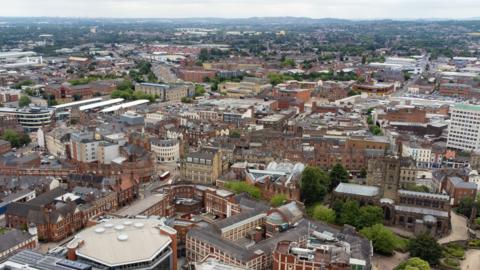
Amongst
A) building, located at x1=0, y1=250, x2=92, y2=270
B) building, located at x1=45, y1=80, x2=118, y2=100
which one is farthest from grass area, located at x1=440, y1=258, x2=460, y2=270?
building, located at x1=45, y1=80, x2=118, y2=100

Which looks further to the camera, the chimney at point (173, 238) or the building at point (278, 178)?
the building at point (278, 178)

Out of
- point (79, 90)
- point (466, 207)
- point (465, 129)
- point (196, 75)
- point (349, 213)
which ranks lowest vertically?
point (466, 207)

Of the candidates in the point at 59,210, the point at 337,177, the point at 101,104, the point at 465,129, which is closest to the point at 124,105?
the point at 101,104

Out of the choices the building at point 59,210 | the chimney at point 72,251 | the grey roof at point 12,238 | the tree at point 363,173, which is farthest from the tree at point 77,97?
the chimney at point 72,251

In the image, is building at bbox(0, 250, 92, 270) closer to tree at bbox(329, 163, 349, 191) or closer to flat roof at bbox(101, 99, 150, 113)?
tree at bbox(329, 163, 349, 191)

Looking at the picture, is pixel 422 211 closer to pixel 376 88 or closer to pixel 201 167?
pixel 201 167

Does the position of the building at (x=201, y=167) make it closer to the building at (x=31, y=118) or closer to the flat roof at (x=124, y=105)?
the building at (x=31, y=118)
